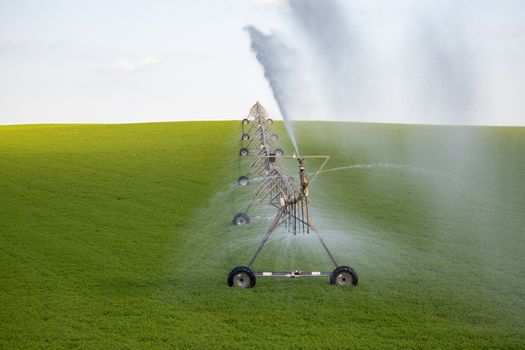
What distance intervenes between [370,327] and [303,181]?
352cm

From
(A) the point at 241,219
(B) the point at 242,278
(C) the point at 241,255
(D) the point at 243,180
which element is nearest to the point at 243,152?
(D) the point at 243,180

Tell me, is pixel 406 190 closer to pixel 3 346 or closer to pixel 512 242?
pixel 512 242

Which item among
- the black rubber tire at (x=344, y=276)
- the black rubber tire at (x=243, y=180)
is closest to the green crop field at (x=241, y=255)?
the black rubber tire at (x=344, y=276)

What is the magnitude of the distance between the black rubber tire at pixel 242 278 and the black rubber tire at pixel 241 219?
6891 mm

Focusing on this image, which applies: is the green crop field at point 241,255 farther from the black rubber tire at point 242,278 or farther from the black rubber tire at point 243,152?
the black rubber tire at point 243,152

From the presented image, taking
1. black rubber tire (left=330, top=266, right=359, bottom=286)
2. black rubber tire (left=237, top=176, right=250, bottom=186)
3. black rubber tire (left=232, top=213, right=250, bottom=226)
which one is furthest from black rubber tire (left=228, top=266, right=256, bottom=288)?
black rubber tire (left=237, top=176, right=250, bottom=186)

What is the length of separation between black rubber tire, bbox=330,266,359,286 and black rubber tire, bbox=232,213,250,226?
742 cm

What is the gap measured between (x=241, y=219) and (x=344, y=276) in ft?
24.8

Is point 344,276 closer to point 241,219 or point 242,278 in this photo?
point 242,278

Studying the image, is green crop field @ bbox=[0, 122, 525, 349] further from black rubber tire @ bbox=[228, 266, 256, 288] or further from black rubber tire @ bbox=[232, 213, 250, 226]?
black rubber tire @ bbox=[232, 213, 250, 226]

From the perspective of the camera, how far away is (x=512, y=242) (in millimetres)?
19172

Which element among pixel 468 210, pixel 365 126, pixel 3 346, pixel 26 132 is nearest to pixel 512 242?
pixel 468 210

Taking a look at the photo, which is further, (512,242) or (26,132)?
(26,132)

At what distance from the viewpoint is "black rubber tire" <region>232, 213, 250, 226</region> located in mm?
21094
